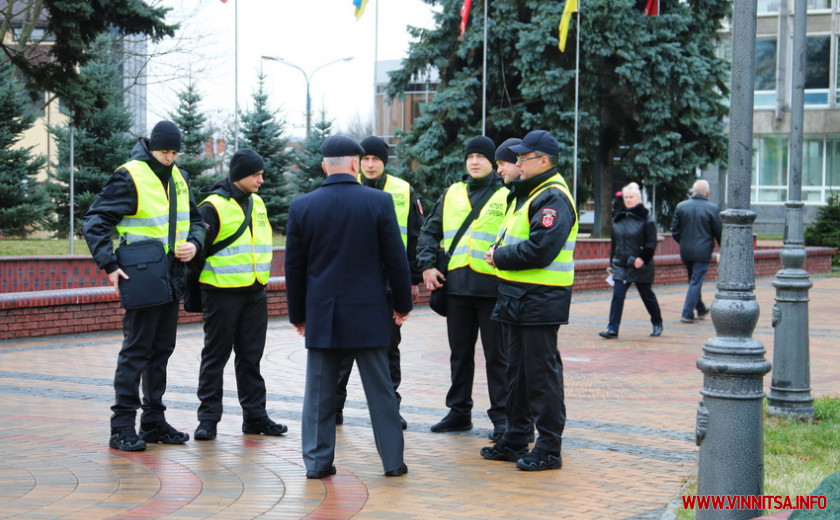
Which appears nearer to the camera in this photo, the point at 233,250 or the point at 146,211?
the point at 146,211

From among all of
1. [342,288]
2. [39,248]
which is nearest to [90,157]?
[39,248]

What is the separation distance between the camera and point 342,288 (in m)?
6.30

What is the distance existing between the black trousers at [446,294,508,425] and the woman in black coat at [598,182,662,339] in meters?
6.40

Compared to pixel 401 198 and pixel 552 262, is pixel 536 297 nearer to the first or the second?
pixel 552 262

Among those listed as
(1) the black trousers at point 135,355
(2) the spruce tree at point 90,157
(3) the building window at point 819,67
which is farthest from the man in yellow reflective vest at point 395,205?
(3) the building window at point 819,67

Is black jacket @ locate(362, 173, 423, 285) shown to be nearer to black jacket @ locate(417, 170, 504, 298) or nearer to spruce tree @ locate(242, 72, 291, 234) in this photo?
black jacket @ locate(417, 170, 504, 298)

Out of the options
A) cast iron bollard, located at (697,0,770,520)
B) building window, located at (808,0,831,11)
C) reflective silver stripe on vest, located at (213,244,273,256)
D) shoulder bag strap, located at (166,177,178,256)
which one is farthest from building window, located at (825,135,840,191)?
cast iron bollard, located at (697,0,770,520)

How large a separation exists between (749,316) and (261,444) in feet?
11.3

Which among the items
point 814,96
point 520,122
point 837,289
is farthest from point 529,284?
point 814,96

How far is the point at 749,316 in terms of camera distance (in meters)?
5.21

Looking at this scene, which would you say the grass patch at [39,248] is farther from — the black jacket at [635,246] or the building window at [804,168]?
the building window at [804,168]

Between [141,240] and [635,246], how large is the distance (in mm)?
8512

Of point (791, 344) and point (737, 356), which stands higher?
point (737, 356)

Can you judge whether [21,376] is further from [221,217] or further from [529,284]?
[529,284]
